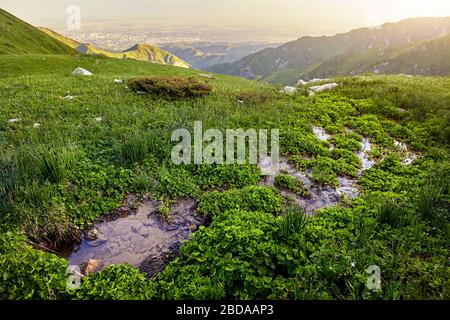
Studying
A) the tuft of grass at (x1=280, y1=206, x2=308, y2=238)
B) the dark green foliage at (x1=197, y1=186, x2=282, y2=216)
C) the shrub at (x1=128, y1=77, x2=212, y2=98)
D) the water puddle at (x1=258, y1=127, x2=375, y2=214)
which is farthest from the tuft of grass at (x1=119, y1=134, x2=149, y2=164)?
the shrub at (x1=128, y1=77, x2=212, y2=98)

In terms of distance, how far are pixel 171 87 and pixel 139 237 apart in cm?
1170

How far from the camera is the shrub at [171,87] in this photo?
16.9 m

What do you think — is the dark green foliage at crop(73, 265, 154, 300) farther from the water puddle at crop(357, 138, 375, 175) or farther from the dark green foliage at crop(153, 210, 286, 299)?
the water puddle at crop(357, 138, 375, 175)

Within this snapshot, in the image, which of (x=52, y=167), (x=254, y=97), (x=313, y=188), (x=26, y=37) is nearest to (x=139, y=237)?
(x=52, y=167)

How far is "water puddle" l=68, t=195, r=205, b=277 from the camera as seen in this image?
6.07 meters

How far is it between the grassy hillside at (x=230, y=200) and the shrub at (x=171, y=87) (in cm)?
164

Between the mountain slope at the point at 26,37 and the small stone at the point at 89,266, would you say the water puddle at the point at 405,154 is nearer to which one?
the small stone at the point at 89,266

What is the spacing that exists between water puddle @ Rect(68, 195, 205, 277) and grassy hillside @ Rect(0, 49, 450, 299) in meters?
0.35

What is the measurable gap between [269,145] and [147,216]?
561 cm

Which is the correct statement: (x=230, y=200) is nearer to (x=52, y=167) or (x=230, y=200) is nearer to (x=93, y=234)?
(x=93, y=234)

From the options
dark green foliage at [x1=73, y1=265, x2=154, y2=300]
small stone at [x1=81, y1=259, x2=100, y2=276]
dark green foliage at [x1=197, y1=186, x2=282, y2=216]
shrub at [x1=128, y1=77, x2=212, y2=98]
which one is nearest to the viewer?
dark green foliage at [x1=73, y1=265, x2=154, y2=300]

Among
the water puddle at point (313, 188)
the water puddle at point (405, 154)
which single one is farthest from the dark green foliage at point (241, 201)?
the water puddle at point (405, 154)

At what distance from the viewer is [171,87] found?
1692cm

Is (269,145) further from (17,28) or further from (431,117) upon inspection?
(17,28)
